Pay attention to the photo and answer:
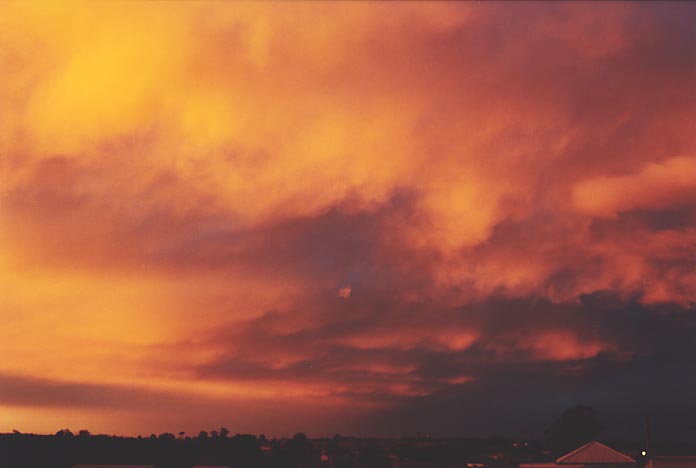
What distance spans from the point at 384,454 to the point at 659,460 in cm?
2109

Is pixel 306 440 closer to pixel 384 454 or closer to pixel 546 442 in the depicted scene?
pixel 384 454

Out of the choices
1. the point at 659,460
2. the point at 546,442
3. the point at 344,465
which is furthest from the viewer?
the point at 546,442

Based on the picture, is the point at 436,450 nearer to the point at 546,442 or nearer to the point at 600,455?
the point at 600,455

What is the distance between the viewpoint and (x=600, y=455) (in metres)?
68.8

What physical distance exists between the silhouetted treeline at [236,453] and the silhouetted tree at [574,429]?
2169 cm

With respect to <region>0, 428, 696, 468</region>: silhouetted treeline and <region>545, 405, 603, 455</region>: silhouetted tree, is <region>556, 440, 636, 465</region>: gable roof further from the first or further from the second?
<region>545, 405, 603, 455</region>: silhouetted tree

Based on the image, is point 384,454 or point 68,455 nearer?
point 68,455

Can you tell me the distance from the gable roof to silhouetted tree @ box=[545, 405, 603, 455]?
4012cm

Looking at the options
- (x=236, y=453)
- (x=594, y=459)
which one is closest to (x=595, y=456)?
(x=594, y=459)

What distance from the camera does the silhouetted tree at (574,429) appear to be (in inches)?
4304

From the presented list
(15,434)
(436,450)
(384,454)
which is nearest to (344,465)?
(384,454)

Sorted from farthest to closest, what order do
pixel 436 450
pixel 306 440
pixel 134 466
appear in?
pixel 436 450 < pixel 306 440 < pixel 134 466

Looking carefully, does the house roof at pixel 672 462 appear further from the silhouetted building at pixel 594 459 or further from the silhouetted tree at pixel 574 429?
the silhouetted tree at pixel 574 429

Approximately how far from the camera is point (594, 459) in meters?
68.5
